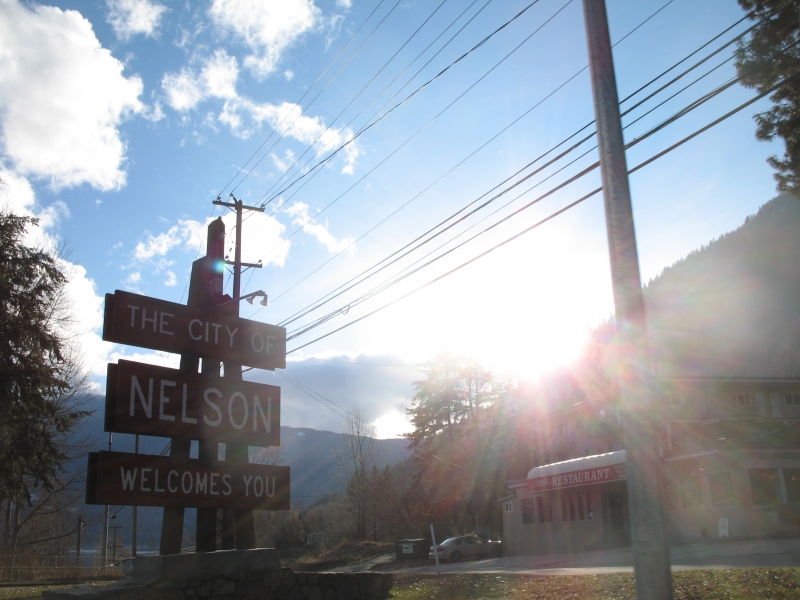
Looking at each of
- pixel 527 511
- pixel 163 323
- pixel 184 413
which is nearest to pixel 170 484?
pixel 184 413

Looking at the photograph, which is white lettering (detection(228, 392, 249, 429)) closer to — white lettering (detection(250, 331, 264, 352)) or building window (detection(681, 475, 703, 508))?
white lettering (detection(250, 331, 264, 352))

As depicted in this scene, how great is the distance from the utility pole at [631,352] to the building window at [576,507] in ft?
96.4

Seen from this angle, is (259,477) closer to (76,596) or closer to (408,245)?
(76,596)

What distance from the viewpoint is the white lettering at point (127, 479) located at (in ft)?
27.9

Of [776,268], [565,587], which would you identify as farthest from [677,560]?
[776,268]

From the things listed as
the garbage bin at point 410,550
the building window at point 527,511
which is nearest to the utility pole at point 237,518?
the garbage bin at point 410,550

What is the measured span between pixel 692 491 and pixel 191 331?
28781 mm

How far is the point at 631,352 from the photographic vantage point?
5.69 m

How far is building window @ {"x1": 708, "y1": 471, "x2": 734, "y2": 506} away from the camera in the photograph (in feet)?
96.6

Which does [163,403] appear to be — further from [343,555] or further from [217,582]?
[343,555]

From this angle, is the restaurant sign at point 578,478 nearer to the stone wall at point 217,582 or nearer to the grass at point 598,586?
the grass at point 598,586

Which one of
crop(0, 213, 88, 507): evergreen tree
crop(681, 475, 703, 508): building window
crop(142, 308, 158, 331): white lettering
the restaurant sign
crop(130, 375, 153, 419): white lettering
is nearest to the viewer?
crop(130, 375, 153, 419): white lettering

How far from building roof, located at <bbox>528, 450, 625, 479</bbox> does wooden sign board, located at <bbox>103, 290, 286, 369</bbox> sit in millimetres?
21826

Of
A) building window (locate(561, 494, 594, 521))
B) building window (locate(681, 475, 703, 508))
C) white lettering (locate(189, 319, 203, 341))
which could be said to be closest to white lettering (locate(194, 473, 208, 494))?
white lettering (locate(189, 319, 203, 341))
